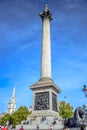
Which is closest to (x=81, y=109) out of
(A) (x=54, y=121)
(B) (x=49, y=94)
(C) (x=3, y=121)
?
(A) (x=54, y=121)

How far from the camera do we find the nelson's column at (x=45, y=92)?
95.9 feet

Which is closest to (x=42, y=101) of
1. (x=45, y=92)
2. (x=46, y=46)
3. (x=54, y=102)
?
(x=45, y=92)

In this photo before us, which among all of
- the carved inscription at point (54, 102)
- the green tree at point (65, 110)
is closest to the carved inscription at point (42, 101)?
the carved inscription at point (54, 102)

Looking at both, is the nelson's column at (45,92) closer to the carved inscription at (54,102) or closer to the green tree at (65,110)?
the carved inscription at (54,102)

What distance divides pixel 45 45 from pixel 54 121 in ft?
48.3

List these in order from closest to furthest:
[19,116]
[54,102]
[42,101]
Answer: [42,101], [54,102], [19,116]

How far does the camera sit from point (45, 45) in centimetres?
3559

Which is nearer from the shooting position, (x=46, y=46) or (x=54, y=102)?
(x=54, y=102)

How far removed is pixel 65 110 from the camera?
60406 millimetres

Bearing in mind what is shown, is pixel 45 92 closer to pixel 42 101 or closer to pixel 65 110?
pixel 42 101

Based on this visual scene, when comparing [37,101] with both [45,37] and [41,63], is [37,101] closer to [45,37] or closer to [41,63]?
[41,63]

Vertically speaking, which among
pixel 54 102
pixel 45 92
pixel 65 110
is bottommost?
pixel 54 102

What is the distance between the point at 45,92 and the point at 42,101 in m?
1.52

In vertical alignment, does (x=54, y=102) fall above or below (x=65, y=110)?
below
